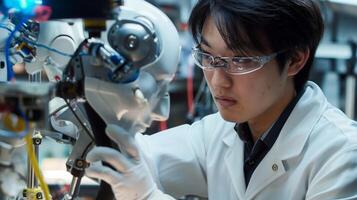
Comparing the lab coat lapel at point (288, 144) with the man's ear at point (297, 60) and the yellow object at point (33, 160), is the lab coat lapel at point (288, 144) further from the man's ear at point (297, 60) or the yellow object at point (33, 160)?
the yellow object at point (33, 160)

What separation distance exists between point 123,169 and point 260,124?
0.55 m

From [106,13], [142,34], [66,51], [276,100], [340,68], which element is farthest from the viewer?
[340,68]

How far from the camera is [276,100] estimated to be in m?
1.50

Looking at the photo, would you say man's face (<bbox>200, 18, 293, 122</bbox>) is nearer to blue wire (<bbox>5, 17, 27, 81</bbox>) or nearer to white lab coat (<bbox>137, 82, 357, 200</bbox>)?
white lab coat (<bbox>137, 82, 357, 200</bbox>)

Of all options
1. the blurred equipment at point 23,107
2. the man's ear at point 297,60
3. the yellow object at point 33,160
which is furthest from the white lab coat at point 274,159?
the blurred equipment at point 23,107

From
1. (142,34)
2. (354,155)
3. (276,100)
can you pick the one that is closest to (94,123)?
(142,34)

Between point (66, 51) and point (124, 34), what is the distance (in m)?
0.19

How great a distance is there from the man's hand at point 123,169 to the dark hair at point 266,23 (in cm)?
39

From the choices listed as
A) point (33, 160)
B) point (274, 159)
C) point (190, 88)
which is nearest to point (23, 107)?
point (33, 160)

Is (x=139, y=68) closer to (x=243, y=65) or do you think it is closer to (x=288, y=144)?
(x=243, y=65)

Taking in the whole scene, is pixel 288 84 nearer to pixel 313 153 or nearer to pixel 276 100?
pixel 276 100

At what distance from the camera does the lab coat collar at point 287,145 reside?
4.85 feet

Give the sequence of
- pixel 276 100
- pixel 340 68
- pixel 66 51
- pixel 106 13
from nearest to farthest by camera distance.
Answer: pixel 106 13
pixel 66 51
pixel 276 100
pixel 340 68

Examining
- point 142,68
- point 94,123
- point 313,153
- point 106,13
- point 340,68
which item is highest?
point 106,13
